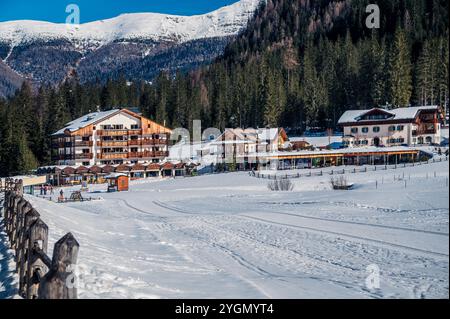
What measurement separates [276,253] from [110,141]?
71135mm

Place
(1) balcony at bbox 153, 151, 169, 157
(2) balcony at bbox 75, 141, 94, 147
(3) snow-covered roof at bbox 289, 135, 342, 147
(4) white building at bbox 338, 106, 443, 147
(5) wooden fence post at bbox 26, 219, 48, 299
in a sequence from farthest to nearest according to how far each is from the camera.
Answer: (1) balcony at bbox 153, 151, 169, 157 → (3) snow-covered roof at bbox 289, 135, 342, 147 → (2) balcony at bbox 75, 141, 94, 147 → (4) white building at bbox 338, 106, 443, 147 → (5) wooden fence post at bbox 26, 219, 48, 299

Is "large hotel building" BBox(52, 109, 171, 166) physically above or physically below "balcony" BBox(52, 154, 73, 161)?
above

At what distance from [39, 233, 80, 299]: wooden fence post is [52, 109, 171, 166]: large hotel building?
76248 millimetres

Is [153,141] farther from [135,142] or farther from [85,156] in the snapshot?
[85,156]

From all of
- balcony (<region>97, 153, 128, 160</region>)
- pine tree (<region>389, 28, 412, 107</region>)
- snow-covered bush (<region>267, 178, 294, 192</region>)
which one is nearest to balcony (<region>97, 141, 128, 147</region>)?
balcony (<region>97, 153, 128, 160</region>)

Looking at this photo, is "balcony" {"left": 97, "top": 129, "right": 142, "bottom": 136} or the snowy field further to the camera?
"balcony" {"left": 97, "top": 129, "right": 142, "bottom": 136}

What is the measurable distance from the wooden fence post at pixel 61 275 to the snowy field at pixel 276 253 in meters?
2.41

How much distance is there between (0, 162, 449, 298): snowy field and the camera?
29.5ft

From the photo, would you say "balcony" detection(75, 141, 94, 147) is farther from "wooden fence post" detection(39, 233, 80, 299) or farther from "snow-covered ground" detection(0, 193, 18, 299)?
"wooden fence post" detection(39, 233, 80, 299)

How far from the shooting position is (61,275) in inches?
220

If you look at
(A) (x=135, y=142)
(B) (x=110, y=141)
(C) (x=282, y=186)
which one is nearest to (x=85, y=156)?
(B) (x=110, y=141)
